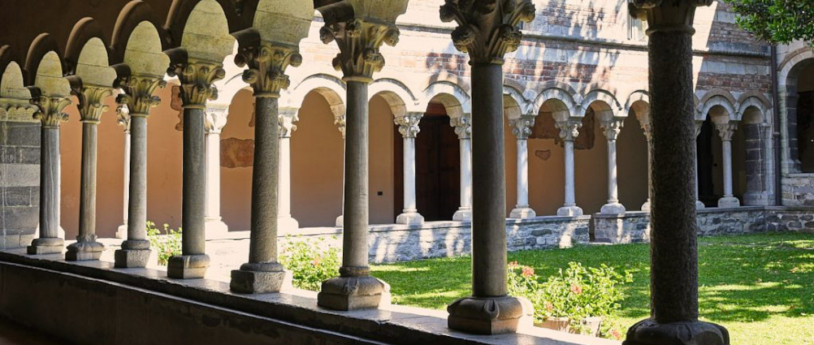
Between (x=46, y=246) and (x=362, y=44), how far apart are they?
464cm

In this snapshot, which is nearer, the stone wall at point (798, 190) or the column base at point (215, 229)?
the column base at point (215, 229)

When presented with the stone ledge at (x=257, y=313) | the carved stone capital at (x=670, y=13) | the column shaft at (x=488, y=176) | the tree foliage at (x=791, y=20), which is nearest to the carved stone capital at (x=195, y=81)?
the stone ledge at (x=257, y=313)

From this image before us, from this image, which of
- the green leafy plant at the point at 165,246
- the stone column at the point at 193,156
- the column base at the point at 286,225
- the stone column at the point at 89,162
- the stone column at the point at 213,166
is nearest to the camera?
the stone column at the point at 193,156

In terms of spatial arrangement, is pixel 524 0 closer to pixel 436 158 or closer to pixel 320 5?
pixel 320 5

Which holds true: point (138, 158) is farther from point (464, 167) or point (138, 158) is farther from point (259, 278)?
point (464, 167)

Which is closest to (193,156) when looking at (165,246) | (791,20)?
(165,246)

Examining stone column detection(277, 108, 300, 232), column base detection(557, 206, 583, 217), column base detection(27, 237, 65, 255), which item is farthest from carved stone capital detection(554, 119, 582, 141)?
column base detection(27, 237, 65, 255)

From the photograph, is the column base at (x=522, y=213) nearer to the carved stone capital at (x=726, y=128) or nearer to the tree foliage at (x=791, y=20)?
the tree foliage at (x=791, y=20)

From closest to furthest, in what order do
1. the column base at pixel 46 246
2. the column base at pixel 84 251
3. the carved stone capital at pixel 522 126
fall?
the column base at pixel 84 251 < the column base at pixel 46 246 < the carved stone capital at pixel 522 126

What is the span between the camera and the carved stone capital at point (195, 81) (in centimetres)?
554

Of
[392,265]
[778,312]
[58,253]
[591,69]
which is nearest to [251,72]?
[58,253]

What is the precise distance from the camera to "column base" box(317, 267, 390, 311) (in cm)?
403

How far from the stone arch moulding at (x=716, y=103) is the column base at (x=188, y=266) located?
1241 centimetres

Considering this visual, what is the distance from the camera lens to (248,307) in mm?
4488
